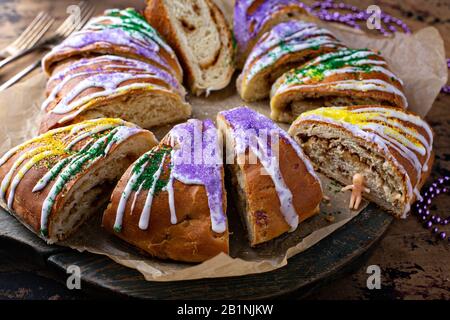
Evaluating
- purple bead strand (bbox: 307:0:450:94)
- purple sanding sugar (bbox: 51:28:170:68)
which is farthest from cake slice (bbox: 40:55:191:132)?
purple bead strand (bbox: 307:0:450:94)

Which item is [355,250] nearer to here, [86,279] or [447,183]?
[447,183]

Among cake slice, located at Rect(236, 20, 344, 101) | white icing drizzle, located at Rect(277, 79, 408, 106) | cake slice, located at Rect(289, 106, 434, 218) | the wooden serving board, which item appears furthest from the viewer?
cake slice, located at Rect(236, 20, 344, 101)

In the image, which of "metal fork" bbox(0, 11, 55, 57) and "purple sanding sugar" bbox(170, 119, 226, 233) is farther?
"metal fork" bbox(0, 11, 55, 57)

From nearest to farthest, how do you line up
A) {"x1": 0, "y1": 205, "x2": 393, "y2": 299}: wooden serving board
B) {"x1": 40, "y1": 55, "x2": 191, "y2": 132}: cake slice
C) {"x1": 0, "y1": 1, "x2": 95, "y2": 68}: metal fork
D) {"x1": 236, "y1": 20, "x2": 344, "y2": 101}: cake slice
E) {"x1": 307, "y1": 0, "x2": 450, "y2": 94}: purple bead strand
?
{"x1": 0, "y1": 205, "x2": 393, "y2": 299}: wooden serving board
{"x1": 40, "y1": 55, "x2": 191, "y2": 132}: cake slice
{"x1": 236, "y1": 20, "x2": 344, "y2": 101}: cake slice
{"x1": 0, "y1": 1, "x2": 95, "y2": 68}: metal fork
{"x1": 307, "y1": 0, "x2": 450, "y2": 94}: purple bead strand

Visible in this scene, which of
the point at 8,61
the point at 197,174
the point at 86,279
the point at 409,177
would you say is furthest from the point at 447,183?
the point at 8,61

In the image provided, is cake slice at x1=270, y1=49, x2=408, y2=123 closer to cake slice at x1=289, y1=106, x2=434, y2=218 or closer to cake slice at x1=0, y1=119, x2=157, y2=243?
cake slice at x1=289, y1=106, x2=434, y2=218

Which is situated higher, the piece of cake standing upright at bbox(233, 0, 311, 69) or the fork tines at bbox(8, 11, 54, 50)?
the fork tines at bbox(8, 11, 54, 50)

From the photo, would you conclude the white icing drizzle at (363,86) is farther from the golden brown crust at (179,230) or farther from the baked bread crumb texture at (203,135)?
the golden brown crust at (179,230)
